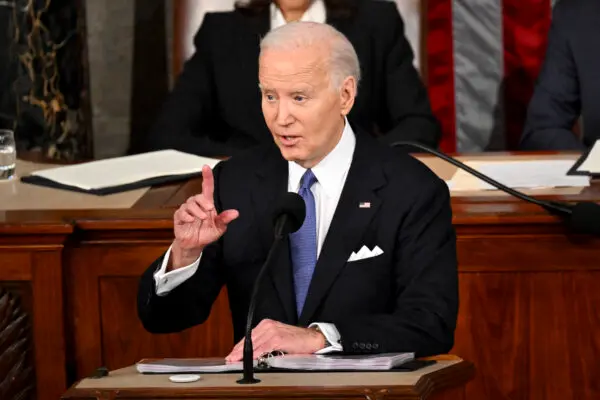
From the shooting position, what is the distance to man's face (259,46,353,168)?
2.05m

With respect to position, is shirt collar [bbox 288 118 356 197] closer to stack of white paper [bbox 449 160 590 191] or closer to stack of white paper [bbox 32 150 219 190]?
stack of white paper [bbox 449 160 590 191]

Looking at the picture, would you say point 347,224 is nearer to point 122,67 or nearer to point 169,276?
point 169,276

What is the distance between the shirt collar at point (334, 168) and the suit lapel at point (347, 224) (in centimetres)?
2

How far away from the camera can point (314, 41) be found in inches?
80.9

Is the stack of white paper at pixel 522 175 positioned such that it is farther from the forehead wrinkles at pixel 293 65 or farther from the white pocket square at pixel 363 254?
the forehead wrinkles at pixel 293 65

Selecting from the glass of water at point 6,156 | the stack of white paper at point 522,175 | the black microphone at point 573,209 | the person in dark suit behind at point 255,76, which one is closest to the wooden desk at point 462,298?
the black microphone at point 573,209

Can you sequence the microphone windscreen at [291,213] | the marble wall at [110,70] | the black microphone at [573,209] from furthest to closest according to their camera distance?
the marble wall at [110,70], the black microphone at [573,209], the microphone windscreen at [291,213]

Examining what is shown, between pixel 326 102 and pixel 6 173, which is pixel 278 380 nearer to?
pixel 326 102

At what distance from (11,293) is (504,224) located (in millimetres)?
1009

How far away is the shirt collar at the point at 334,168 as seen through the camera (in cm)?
221

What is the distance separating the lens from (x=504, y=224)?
2559mm

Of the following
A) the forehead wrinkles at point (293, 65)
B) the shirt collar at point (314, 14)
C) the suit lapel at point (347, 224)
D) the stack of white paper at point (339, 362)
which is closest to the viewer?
the stack of white paper at point (339, 362)

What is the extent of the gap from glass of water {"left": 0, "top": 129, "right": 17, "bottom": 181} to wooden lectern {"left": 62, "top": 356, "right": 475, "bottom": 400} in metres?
1.37

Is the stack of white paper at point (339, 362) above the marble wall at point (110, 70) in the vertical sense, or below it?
below
